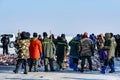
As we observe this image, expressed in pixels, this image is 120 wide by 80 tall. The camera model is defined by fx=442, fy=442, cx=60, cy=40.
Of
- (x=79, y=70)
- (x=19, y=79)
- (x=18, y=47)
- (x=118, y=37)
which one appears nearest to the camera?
(x=19, y=79)

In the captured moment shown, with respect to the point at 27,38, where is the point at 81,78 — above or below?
below

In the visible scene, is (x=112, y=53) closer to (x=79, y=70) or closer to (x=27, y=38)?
(x=79, y=70)

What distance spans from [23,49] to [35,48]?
0.64m

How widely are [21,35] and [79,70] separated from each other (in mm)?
3438

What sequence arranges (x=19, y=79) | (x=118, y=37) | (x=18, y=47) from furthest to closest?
(x=118, y=37) < (x=18, y=47) < (x=19, y=79)

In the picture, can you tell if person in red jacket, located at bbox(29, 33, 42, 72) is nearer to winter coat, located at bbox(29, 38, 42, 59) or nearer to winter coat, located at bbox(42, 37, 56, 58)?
winter coat, located at bbox(29, 38, 42, 59)

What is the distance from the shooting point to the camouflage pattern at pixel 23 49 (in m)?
18.1

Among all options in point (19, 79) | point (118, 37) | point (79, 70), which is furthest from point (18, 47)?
point (118, 37)

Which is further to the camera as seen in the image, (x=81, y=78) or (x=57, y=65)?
(x=57, y=65)

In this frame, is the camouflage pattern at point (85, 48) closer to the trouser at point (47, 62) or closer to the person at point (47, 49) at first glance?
the person at point (47, 49)

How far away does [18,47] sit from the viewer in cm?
1819

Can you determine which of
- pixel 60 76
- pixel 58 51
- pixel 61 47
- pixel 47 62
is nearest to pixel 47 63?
pixel 47 62

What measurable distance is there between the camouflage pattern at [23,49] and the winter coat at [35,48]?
44 centimetres

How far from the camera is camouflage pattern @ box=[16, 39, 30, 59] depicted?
1806cm
